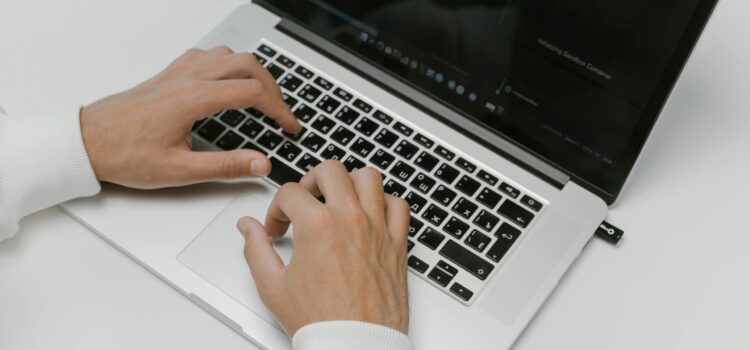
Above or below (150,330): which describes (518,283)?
above

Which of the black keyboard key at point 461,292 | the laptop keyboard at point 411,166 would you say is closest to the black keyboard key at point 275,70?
the laptop keyboard at point 411,166

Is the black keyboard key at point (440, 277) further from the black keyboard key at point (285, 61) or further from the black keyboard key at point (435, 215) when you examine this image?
the black keyboard key at point (285, 61)

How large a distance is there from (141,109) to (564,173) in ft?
1.43

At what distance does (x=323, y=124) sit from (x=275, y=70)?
0.32 ft

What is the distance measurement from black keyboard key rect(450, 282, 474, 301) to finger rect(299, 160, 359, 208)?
0.12 metres

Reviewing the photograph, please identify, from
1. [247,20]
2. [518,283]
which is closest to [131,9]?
[247,20]

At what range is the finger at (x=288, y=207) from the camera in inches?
32.4

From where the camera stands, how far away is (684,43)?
770mm

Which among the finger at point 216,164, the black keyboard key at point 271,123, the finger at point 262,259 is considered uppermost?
the black keyboard key at point 271,123

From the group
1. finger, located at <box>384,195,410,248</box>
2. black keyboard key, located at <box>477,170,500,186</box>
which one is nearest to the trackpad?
finger, located at <box>384,195,410,248</box>

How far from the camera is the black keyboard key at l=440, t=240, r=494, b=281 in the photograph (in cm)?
85

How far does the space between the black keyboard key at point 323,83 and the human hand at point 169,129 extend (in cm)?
7

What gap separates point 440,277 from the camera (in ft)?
2.80

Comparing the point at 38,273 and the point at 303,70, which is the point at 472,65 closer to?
the point at 303,70
